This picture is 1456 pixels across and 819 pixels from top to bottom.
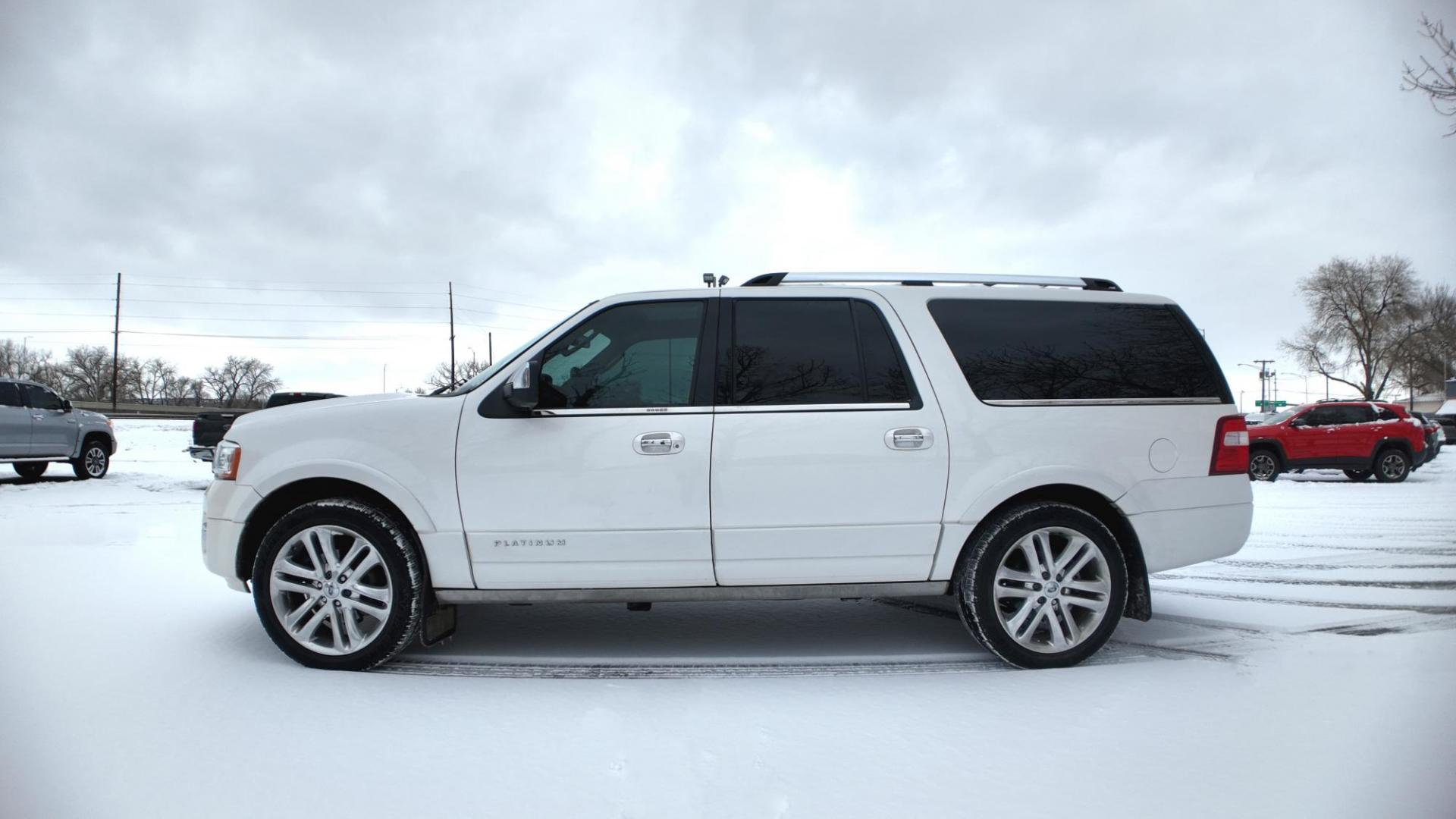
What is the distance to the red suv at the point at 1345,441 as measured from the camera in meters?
15.0

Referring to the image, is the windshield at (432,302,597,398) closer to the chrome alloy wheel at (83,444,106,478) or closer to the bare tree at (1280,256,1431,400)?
the chrome alloy wheel at (83,444,106,478)

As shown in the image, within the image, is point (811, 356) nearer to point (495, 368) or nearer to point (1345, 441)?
point (495, 368)

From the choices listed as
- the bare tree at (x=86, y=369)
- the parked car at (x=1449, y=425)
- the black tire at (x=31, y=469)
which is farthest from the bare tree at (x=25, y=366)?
the parked car at (x=1449, y=425)

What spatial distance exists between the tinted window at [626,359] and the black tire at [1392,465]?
55.3ft

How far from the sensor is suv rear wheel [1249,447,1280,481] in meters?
15.7

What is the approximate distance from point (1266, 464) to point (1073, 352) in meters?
14.9

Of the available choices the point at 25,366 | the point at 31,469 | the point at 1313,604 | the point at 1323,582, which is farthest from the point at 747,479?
the point at 25,366

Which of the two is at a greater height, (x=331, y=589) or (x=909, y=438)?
(x=909, y=438)

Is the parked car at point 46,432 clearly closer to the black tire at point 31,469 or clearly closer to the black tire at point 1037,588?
the black tire at point 31,469

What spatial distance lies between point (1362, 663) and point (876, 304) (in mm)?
2830

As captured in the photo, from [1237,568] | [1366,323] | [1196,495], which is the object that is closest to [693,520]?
[1196,495]

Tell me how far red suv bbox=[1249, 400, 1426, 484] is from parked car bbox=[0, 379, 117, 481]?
22.3 meters

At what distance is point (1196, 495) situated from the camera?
3.96 metres

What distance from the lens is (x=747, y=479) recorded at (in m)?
3.68
